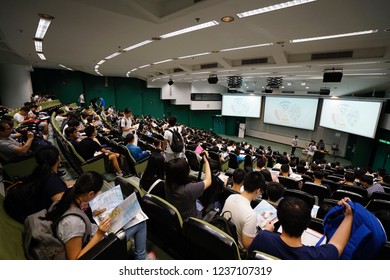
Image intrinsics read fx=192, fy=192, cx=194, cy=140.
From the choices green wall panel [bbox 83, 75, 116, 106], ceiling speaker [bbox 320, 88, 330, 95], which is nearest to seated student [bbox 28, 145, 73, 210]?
ceiling speaker [bbox 320, 88, 330, 95]

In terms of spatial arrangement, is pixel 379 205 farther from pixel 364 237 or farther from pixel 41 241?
pixel 41 241

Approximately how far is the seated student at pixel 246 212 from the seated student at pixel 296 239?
31cm

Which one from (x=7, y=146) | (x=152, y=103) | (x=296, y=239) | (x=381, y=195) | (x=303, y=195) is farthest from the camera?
(x=152, y=103)

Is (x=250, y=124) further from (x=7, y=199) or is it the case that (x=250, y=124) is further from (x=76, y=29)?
(x=7, y=199)

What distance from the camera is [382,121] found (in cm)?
950

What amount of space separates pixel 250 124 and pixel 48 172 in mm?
18656

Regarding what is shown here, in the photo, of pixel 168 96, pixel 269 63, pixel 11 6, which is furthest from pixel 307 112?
pixel 11 6

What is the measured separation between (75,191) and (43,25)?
491 centimetres

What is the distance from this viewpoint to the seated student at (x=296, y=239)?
1314 millimetres

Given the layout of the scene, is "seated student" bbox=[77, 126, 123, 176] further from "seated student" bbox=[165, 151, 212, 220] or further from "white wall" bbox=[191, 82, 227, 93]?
"white wall" bbox=[191, 82, 227, 93]

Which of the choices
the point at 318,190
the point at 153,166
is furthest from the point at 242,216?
the point at 318,190

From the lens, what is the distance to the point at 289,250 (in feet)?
4.43

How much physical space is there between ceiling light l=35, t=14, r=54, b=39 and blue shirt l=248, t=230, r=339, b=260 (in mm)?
5264

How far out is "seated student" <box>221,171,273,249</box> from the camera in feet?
5.89
